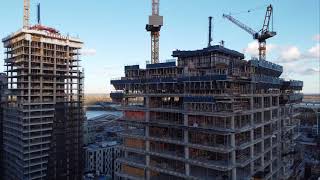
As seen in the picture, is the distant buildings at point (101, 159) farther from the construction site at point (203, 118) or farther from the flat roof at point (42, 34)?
the construction site at point (203, 118)

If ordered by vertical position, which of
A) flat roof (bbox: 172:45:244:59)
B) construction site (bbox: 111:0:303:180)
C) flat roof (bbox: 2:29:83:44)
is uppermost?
flat roof (bbox: 2:29:83:44)

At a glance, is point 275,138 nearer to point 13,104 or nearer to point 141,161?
point 141,161

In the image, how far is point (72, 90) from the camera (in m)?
125

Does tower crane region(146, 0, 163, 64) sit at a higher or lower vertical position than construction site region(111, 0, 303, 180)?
higher

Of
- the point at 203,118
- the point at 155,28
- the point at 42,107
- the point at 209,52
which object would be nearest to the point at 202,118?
the point at 203,118

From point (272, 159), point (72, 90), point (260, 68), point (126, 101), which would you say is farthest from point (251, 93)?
point (72, 90)

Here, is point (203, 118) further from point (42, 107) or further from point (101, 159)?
point (101, 159)

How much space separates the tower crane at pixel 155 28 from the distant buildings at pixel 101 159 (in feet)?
149

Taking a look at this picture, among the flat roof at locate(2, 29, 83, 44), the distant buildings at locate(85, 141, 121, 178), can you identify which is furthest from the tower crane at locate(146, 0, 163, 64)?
the distant buildings at locate(85, 141, 121, 178)

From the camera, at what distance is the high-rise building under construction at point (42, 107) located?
110688 millimetres

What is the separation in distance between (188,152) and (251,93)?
19831 mm

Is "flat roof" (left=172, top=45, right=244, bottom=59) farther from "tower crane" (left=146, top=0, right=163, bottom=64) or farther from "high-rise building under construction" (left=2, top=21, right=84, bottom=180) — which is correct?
"high-rise building under construction" (left=2, top=21, right=84, bottom=180)


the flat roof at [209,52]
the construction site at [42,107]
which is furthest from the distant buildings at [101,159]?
the flat roof at [209,52]

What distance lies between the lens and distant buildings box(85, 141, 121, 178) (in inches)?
5408
